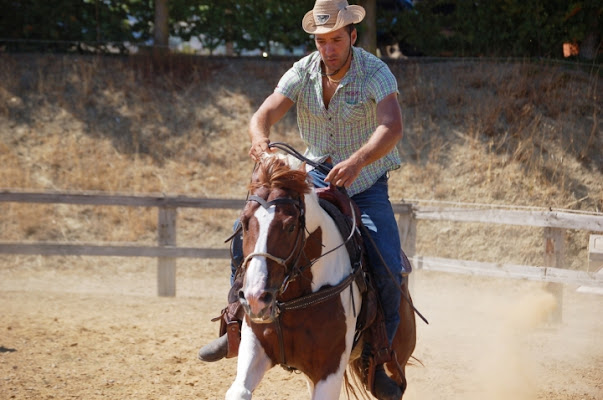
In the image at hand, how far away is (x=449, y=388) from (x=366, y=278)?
8.96ft

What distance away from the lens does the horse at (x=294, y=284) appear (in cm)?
362

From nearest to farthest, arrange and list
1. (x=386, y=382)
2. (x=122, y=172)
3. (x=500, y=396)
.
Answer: (x=386, y=382), (x=500, y=396), (x=122, y=172)

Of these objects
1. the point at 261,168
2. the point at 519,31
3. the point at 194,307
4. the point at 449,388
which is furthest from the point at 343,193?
the point at 519,31

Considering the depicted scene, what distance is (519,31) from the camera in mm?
15156

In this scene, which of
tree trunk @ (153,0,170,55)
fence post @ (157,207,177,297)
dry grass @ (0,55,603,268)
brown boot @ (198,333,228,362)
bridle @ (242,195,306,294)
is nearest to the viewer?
bridle @ (242,195,306,294)

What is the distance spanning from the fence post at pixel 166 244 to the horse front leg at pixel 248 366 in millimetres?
6435

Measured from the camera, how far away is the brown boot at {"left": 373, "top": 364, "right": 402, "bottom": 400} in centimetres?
447

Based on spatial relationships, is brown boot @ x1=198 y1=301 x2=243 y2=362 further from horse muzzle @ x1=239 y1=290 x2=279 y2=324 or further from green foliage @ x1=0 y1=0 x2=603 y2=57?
green foliage @ x1=0 y1=0 x2=603 y2=57

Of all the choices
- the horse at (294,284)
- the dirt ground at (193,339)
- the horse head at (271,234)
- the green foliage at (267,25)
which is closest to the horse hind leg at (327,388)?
the horse at (294,284)

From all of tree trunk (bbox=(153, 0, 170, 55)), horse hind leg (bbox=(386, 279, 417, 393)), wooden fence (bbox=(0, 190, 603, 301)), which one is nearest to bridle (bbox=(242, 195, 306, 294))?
horse hind leg (bbox=(386, 279, 417, 393))

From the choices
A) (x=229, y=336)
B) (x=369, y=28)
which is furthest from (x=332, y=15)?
(x=369, y=28)

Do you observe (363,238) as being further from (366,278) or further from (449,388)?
(449,388)

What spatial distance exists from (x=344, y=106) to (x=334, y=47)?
357 mm

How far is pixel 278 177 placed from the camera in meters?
3.78
